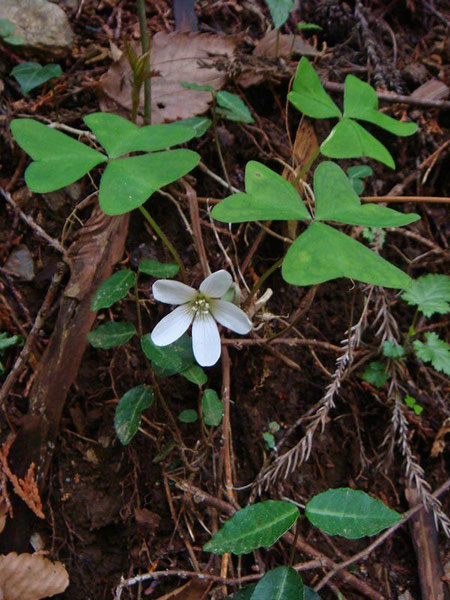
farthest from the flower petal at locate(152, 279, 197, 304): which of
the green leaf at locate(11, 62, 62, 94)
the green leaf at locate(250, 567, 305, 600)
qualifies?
the green leaf at locate(11, 62, 62, 94)

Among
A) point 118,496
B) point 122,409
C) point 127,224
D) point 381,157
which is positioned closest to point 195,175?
point 127,224

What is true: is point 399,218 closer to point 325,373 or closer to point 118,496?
point 325,373

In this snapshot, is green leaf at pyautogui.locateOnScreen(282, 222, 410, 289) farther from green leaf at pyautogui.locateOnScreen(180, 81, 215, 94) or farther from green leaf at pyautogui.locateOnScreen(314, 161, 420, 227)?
green leaf at pyautogui.locateOnScreen(180, 81, 215, 94)

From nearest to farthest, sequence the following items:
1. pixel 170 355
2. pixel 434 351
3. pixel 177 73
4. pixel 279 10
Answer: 1. pixel 170 355
2. pixel 434 351
3. pixel 279 10
4. pixel 177 73

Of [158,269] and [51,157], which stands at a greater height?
[51,157]

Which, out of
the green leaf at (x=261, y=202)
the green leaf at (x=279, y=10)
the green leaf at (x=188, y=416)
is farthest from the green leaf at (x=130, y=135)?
the green leaf at (x=188, y=416)

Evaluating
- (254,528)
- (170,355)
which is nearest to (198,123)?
(170,355)

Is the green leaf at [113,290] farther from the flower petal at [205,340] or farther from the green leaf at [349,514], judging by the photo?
the green leaf at [349,514]

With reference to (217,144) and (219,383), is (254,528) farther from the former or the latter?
(217,144)
